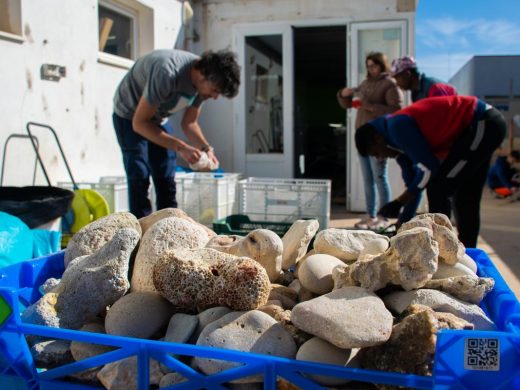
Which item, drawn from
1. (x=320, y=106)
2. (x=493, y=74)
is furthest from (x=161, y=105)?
(x=493, y=74)

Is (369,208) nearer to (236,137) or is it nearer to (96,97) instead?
(236,137)

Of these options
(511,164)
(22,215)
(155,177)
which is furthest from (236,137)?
(511,164)

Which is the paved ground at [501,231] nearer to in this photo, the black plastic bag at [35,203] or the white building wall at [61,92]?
the white building wall at [61,92]

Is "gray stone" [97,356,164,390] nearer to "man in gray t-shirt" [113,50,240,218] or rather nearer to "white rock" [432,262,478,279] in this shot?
"white rock" [432,262,478,279]

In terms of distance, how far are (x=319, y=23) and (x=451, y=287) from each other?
621 cm

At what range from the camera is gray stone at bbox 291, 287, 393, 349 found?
1100mm

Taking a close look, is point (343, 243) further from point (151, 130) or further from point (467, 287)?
point (151, 130)

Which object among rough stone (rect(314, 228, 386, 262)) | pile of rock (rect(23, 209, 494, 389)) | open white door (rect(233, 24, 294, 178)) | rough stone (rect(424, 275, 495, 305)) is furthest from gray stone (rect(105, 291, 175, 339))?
open white door (rect(233, 24, 294, 178))

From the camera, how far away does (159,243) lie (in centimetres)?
157

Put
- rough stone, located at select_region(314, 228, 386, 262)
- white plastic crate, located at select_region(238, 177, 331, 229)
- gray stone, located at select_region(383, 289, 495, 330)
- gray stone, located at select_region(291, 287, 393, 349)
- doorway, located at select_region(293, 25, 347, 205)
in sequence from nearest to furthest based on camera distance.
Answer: gray stone, located at select_region(291, 287, 393, 349) → gray stone, located at select_region(383, 289, 495, 330) → rough stone, located at select_region(314, 228, 386, 262) → white plastic crate, located at select_region(238, 177, 331, 229) → doorway, located at select_region(293, 25, 347, 205)

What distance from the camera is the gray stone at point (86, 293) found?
1.38 meters

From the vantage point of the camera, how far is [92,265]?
1489mm

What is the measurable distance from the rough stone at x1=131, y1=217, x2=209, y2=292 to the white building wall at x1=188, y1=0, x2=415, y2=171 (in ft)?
19.0

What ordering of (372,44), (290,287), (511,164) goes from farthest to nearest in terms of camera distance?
(511,164), (372,44), (290,287)
